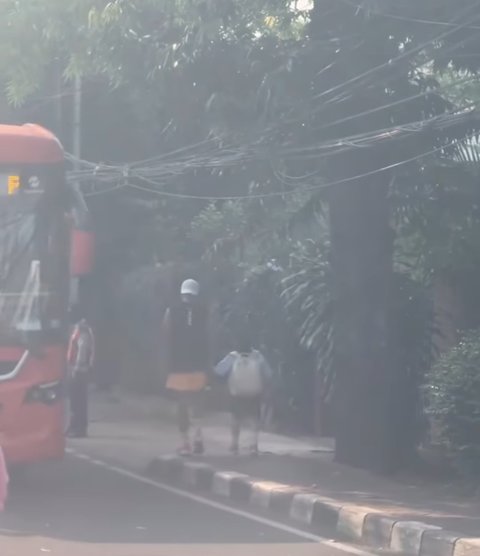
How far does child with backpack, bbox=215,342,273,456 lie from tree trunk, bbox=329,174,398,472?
0.98 metres

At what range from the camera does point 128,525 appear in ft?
35.7

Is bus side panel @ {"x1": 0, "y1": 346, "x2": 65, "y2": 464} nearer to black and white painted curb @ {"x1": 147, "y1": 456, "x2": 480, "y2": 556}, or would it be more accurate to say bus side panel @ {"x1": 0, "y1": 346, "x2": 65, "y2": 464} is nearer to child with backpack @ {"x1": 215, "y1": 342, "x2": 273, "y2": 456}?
black and white painted curb @ {"x1": 147, "y1": 456, "x2": 480, "y2": 556}

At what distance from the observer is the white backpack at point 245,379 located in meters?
14.7

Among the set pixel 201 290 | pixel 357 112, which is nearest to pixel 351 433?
pixel 357 112

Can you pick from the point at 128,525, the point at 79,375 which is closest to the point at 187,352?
the point at 79,375

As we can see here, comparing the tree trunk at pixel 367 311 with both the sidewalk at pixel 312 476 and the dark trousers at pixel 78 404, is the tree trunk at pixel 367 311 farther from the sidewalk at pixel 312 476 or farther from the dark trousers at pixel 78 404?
the dark trousers at pixel 78 404

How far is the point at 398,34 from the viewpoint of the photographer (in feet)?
44.1

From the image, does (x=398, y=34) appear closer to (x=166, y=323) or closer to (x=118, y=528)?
(x=166, y=323)

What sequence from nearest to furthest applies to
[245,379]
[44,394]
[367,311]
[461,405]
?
1. [44,394]
2. [461,405]
3. [367,311]
4. [245,379]

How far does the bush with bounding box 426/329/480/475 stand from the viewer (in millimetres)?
12250

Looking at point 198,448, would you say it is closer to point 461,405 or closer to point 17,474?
point 17,474

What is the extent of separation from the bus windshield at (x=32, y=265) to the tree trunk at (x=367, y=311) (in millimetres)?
3461

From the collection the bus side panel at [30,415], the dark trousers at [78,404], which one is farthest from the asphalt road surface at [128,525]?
the dark trousers at [78,404]

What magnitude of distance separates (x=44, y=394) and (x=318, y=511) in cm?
263
